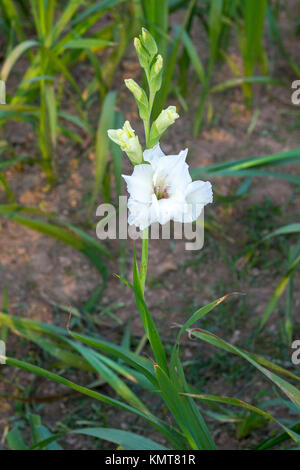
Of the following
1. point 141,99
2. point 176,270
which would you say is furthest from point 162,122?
point 176,270

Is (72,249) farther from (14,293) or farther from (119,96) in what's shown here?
(119,96)

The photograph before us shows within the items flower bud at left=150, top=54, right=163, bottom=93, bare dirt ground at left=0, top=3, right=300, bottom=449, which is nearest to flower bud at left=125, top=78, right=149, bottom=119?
flower bud at left=150, top=54, right=163, bottom=93

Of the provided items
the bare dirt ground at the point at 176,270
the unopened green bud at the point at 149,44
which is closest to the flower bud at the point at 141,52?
the unopened green bud at the point at 149,44

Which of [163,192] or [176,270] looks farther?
[176,270]

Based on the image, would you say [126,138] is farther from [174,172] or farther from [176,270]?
→ [176,270]

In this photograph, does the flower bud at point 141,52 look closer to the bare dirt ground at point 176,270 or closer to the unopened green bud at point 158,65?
the unopened green bud at point 158,65

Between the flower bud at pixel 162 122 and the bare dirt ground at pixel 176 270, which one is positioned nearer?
the flower bud at pixel 162 122

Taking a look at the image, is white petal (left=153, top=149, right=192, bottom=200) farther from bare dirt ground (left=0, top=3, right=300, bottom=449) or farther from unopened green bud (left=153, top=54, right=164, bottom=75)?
bare dirt ground (left=0, top=3, right=300, bottom=449)

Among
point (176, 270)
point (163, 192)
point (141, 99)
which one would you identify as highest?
point (141, 99)
